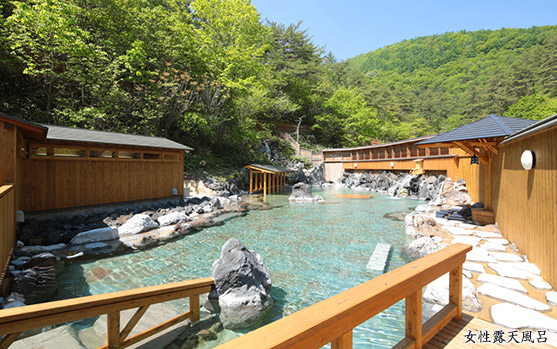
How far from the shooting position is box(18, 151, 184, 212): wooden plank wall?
28.0ft

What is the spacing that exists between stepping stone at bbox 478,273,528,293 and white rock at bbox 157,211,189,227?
9.58 meters

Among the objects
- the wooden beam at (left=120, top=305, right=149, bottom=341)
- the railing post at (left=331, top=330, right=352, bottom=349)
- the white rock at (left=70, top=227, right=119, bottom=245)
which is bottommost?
the white rock at (left=70, top=227, right=119, bottom=245)

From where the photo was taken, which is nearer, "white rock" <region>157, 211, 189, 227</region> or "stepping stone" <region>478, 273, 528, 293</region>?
"stepping stone" <region>478, 273, 528, 293</region>

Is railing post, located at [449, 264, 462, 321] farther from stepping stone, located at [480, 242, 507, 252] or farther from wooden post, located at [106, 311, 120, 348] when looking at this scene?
stepping stone, located at [480, 242, 507, 252]

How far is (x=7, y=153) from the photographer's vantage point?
5836 mm

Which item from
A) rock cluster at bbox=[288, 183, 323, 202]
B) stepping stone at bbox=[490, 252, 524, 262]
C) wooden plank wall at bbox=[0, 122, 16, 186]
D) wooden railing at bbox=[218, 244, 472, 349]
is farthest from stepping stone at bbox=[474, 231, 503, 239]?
wooden plank wall at bbox=[0, 122, 16, 186]

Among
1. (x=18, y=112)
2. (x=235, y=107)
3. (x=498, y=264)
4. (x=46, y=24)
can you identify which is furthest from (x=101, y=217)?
(x=235, y=107)

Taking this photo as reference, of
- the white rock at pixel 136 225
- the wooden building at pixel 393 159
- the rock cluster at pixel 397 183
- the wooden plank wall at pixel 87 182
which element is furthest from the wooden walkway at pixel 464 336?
the rock cluster at pixel 397 183

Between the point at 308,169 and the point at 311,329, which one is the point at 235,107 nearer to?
the point at 308,169

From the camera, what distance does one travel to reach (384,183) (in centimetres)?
2288

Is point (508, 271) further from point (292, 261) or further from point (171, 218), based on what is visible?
point (171, 218)

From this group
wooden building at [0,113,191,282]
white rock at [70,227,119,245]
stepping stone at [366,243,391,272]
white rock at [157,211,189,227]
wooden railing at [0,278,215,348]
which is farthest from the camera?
white rock at [157,211,189,227]

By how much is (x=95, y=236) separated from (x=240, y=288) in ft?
19.6

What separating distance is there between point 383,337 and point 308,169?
89.7 feet
